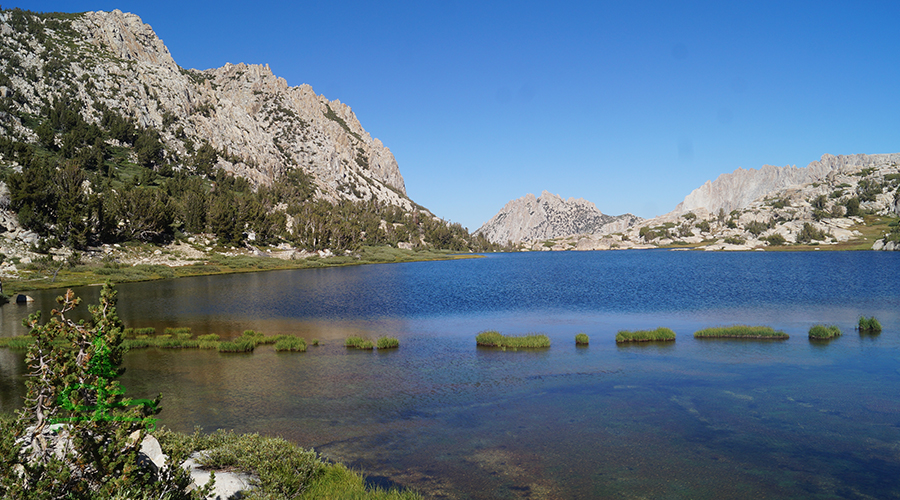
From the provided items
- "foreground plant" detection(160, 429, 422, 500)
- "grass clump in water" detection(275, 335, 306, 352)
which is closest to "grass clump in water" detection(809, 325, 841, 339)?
"foreground plant" detection(160, 429, 422, 500)

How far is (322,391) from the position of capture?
25719mm

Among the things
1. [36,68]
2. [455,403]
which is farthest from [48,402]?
[36,68]

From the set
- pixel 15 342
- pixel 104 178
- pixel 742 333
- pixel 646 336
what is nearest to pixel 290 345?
pixel 15 342

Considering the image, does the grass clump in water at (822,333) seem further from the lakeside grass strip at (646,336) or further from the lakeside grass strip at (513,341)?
the lakeside grass strip at (513,341)

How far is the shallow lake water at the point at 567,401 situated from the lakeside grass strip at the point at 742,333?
4.59ft

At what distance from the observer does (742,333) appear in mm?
38188

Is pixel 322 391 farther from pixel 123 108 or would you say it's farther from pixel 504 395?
pixel 123 108

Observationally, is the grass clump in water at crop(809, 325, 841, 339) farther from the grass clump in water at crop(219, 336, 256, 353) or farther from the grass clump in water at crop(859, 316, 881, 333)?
the grass clump in water at crop(219, 336, 256, 353)

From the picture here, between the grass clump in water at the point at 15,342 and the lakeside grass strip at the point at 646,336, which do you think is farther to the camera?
the lakeside grass strip at the point at 646,336

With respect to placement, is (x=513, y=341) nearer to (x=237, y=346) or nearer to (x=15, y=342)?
(x=237, y=346)

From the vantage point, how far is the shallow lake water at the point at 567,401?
16016 millimetres

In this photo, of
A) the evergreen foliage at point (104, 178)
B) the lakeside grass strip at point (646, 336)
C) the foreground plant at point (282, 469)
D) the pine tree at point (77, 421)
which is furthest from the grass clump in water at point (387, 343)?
the evergreen foliage at point (104, 178)

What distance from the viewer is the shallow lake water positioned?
52.5ft

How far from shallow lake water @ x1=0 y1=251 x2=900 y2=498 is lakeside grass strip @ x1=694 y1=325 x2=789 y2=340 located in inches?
55.1
